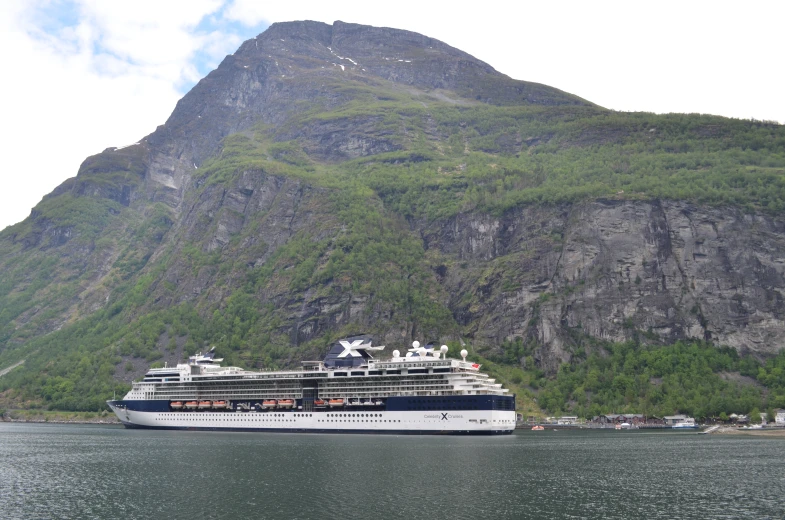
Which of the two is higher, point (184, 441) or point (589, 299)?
point (589, 299)

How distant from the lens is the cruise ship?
124 metres

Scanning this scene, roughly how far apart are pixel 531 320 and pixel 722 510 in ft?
441

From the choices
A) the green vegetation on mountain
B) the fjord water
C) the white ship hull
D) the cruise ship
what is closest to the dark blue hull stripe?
the white ship hull

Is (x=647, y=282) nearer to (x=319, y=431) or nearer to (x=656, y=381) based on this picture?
(x=656, y=381)

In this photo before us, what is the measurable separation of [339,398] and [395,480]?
71365 millimetres

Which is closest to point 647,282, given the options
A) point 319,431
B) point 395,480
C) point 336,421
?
point 336,421

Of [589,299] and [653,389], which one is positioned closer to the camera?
[653,389]

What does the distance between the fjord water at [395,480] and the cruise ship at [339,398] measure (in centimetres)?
2072

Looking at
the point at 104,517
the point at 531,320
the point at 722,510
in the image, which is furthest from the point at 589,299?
the point at 104,517

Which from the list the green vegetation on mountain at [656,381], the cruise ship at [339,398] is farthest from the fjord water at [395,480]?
the green vegetation on mountain at [656,381]

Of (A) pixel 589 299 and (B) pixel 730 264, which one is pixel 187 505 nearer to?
(A) pixel 589 299

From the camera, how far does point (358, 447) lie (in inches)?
3821

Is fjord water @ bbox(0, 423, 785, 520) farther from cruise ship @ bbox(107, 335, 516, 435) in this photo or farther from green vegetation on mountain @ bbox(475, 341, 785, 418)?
green vegetation on mountain @ bbox(475, 341, 785, 418)

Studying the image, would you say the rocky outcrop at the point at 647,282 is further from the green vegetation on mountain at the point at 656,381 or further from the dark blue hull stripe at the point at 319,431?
the dark blue hull stripe at the point at 319,431
